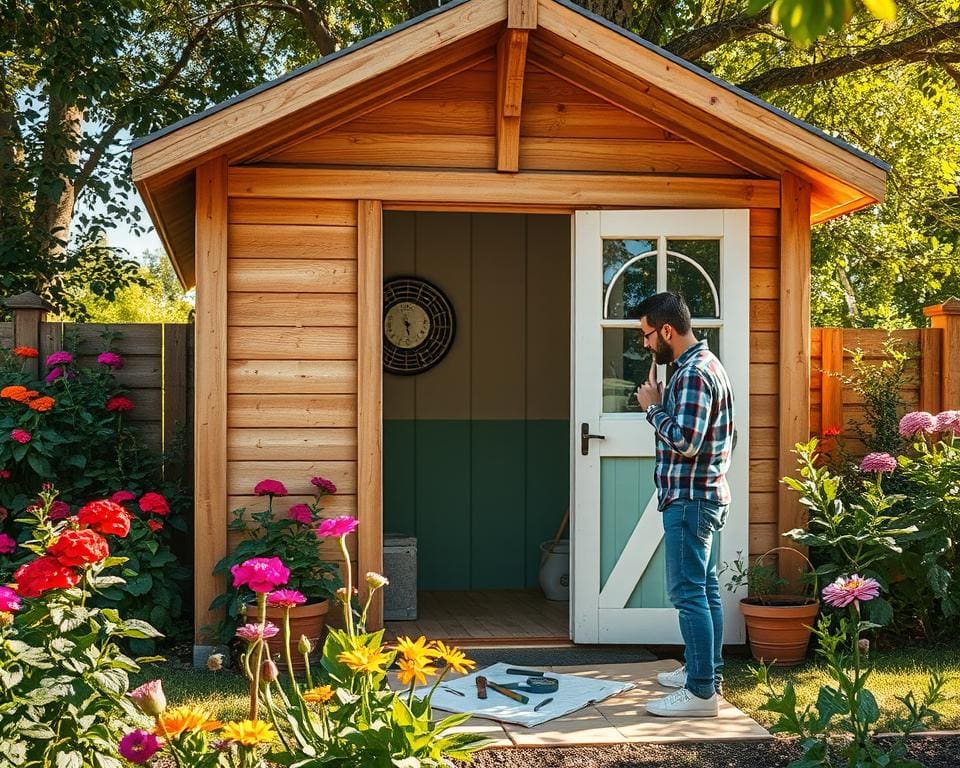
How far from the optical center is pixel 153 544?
552 centimetres

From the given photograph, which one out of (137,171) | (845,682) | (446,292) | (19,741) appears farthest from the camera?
(446,292)

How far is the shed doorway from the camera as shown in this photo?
309 inches

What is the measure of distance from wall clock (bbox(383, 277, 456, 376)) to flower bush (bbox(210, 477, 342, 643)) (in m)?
2.39

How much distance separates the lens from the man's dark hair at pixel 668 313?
4.43 m

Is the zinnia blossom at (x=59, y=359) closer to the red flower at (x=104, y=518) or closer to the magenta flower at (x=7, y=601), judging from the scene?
the red flower at (x=104, y=518)

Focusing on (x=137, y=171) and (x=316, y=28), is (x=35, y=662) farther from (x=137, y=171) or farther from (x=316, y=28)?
(x=316, y=28)

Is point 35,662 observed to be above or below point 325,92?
below

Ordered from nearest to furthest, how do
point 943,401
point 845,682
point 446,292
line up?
1. point 845,682
2. point 943,401
3. point 446,292

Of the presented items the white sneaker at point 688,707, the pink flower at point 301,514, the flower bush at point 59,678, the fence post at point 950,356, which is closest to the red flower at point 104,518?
the flower bush at point 59,678

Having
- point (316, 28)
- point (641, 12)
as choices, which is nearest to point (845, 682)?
point (641, 12)

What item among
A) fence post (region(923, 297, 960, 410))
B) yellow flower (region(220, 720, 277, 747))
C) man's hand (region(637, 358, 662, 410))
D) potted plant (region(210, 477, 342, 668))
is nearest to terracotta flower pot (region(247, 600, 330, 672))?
potted plant (region(210, 477, 342, 668))

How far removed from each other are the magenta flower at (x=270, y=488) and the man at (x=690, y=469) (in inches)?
Answer: 73.0

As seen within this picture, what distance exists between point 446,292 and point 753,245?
258cm

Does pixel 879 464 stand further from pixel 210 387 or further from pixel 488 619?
pixel 210 387
